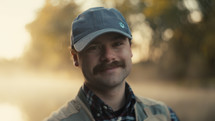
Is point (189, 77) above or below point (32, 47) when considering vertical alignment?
below

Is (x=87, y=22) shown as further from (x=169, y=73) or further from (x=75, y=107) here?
(x=169, y=73)

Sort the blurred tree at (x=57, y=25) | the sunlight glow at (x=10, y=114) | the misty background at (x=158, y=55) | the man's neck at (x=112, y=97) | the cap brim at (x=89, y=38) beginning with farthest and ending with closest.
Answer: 1. the blurred tree at (x=57, y=25)
2. the misty background at (x=158, y=55)
3. the sunlight glow at (x=10, y=114)
4. the man's neck at (x=112, y=97)
5. the cap brim at (x=89, y=38)

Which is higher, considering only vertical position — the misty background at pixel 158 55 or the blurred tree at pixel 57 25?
the blurred tree at pixel 57 25

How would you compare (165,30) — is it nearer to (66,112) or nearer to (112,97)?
(112,97)

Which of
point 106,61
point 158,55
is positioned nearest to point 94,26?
point 106,61

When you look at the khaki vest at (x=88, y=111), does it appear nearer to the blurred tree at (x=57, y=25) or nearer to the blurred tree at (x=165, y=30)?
the blurred tree at (x=165, y=30)

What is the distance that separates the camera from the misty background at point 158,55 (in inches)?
484

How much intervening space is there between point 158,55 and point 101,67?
66.5ft

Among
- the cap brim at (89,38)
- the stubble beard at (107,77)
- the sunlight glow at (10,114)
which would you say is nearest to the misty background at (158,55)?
the sunlight glow at (10,114)

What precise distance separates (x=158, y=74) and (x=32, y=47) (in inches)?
791

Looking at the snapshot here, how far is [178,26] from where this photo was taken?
16.9 meters

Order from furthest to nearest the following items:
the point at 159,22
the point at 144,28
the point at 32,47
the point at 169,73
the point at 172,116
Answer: the point at 32,47 → the point at 144,28 → the point at 159,22 → the point at 169,73 → the point at 172,116

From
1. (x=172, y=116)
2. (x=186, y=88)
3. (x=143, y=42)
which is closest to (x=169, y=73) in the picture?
(x=186, y=88)

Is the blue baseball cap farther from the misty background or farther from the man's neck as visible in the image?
the misty background
